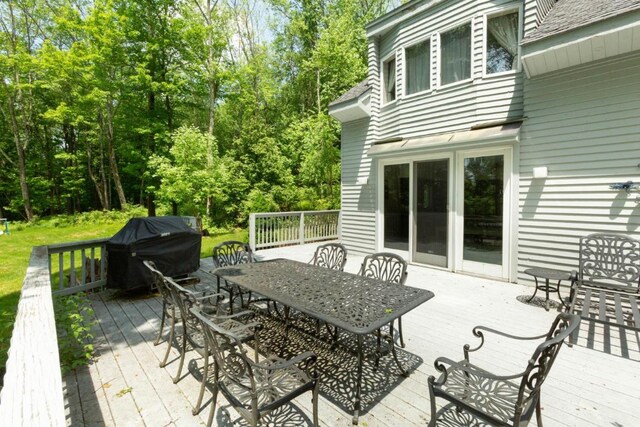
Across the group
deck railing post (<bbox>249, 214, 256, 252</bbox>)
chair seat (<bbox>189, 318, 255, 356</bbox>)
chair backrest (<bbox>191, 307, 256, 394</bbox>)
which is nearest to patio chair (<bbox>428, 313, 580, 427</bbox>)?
chair backrest (<bbox>191, 307, 256, 394</bbox>)

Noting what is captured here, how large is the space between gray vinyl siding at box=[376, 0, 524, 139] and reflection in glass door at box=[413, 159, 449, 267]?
0.81 meters

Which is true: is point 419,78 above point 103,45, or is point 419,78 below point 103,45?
below

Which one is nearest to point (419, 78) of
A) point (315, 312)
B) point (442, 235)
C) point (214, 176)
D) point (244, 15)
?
point (442, 235)

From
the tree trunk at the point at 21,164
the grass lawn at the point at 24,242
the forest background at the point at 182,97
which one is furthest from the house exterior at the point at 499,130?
the tree trunk at the point at 21,164

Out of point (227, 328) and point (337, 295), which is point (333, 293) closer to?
point (337, 295)

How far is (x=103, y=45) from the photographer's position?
41.3ft

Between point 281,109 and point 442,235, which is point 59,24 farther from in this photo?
point 442,235

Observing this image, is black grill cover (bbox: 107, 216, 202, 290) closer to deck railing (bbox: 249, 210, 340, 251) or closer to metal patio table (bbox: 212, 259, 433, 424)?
metal patio table (bbox: 212, 259, 433, 424)

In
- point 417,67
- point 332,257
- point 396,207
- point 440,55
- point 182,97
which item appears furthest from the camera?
point 182,97

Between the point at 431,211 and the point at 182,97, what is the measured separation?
47.3 feet

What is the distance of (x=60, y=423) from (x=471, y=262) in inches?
241

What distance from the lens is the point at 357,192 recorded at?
8008mm

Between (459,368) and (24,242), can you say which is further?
(24,242)

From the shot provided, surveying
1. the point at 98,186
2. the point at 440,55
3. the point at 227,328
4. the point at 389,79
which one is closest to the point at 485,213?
the point at 440,55
